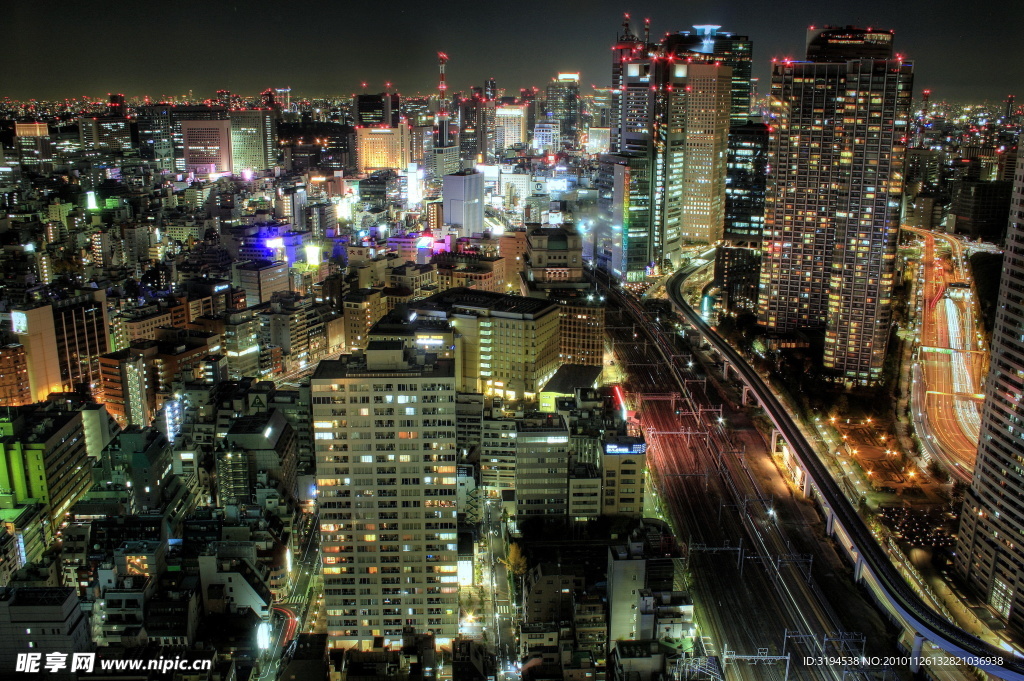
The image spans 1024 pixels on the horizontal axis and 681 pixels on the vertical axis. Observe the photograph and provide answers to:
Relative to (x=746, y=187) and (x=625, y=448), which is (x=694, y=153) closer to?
(x=746, y=187)

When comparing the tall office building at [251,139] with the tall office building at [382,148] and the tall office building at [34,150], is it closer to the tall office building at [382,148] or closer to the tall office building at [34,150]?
the tall office building at [382,148]

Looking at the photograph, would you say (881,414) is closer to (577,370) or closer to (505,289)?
(577,370)

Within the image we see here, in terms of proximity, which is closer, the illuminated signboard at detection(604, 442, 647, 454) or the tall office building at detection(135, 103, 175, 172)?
the illuminated signboard at detection(604, 442, 647, 454)

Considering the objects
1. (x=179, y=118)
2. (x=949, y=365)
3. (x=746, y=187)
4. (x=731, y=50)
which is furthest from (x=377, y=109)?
(x=949, y=365)

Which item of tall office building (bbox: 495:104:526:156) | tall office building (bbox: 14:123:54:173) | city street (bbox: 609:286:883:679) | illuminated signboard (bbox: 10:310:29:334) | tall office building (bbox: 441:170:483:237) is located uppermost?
tall office building (bbox: 495:104:526:156)

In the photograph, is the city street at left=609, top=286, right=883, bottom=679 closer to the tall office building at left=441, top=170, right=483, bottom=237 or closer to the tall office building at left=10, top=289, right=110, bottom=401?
the tall office building at left=10, top=289, right=110, bottom=401

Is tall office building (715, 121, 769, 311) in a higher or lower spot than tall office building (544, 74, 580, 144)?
lower

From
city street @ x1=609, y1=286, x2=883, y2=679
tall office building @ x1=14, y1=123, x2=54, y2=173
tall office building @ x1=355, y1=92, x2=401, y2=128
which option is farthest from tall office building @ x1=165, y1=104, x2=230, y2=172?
city street @ x1=609, y1=286, x2=883, y2=679
